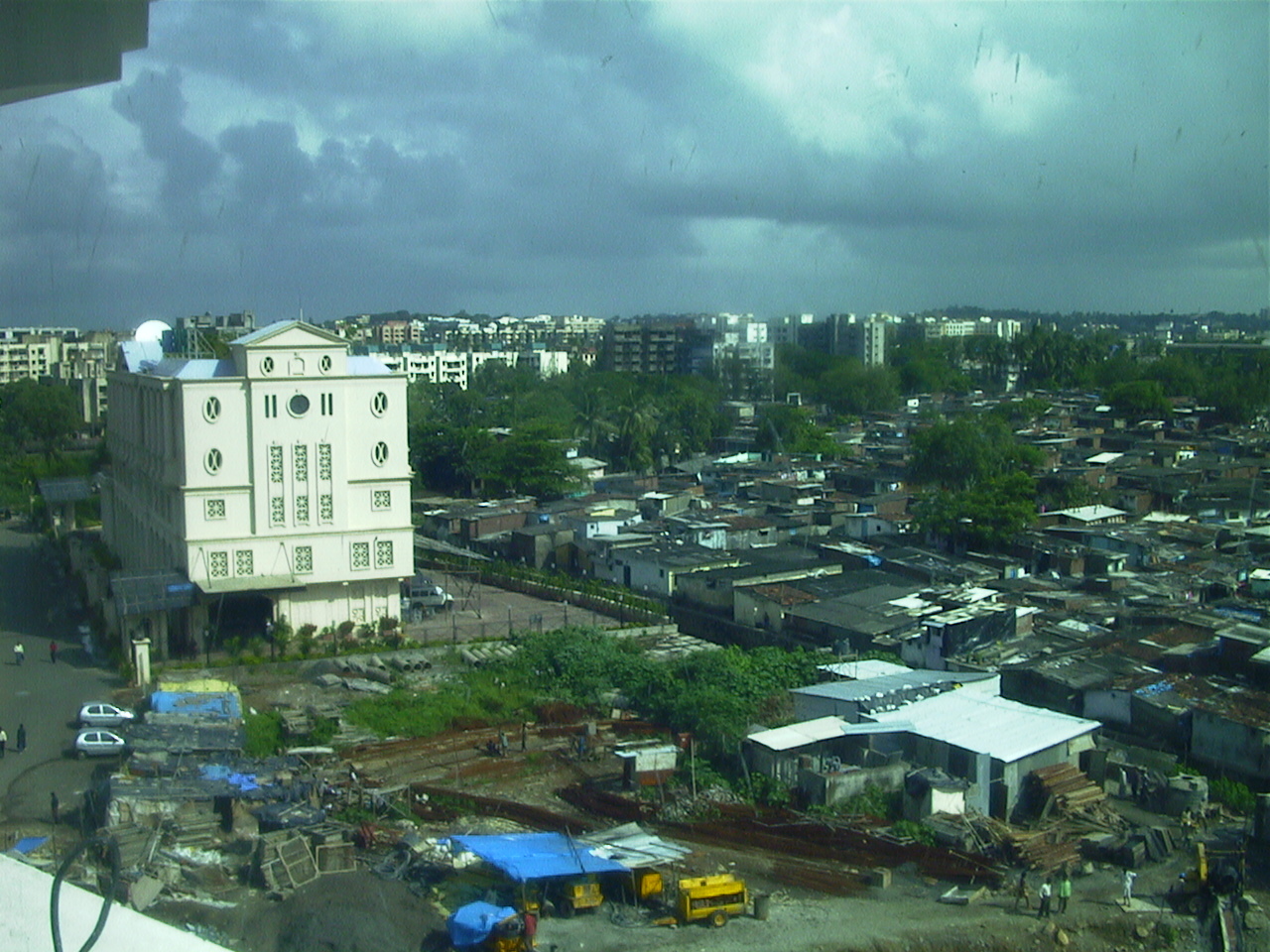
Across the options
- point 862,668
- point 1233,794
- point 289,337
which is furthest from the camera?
point 289,337

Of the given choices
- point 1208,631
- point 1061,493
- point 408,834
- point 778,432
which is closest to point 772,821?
point 408,834

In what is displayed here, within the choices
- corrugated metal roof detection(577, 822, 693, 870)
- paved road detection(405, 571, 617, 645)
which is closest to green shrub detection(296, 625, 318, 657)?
paved road detection(405, 571, 617, 645)

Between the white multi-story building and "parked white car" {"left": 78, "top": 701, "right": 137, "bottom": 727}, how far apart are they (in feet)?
5.10

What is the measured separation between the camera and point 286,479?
25.2 ft

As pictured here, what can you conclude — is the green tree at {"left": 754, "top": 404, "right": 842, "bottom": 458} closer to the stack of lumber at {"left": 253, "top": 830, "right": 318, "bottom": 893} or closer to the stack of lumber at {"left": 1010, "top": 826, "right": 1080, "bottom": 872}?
the stack of lumber at {"left": 1010, "top": 826, "right": 1080, "bottom": 872}

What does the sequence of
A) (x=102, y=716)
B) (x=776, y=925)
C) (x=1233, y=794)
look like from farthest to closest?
1. (x=102, y=716)
2. (x=1233, y=794)
3. (x=776, y=925)

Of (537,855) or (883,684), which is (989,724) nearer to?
(883,684)

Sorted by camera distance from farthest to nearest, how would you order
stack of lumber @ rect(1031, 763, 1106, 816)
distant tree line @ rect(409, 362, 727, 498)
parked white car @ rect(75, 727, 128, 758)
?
distant tree line @ rect(409, 362, 727, 498) < parked white car @ rect(75, 727, 128, 758) < stack of lumber @ rect(1031, 763, 1106, 816)

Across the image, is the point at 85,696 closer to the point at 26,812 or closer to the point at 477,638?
the point at 26,812

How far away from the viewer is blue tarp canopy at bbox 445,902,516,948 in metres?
3.52

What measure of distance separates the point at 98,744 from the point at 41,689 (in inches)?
55.1

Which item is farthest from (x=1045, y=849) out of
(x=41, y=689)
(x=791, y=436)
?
(x=791, y=436)

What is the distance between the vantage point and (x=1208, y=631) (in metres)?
6.81

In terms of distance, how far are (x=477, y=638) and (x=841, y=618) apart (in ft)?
7.90
